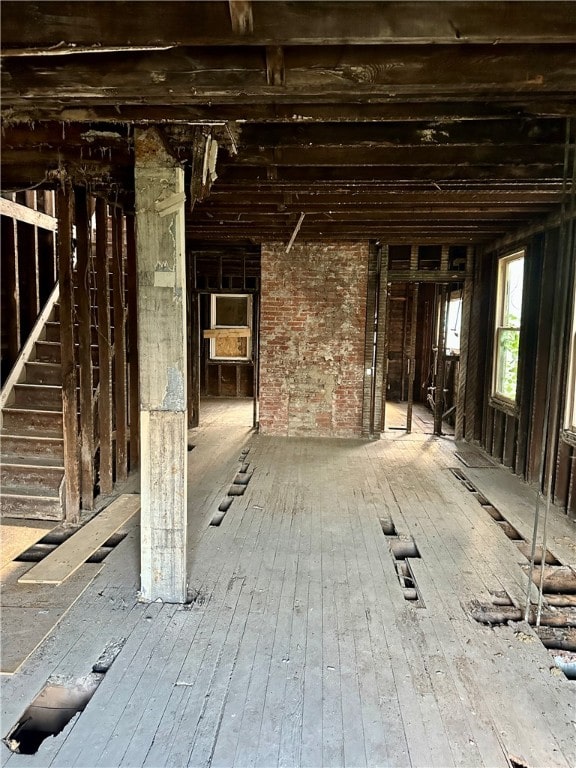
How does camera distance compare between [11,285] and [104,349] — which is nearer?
[104,349]

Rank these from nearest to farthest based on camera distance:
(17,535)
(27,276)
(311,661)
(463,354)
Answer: (311,661), (17,535), (27,276), (463,354)

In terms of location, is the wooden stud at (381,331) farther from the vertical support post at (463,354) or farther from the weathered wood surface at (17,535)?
the weathered wood surface at (17,535)

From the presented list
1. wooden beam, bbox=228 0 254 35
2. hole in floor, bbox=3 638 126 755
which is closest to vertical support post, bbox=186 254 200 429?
hole in floor, bbox=3 638 126 755

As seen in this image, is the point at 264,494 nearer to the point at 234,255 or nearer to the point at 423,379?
the point at 234,255

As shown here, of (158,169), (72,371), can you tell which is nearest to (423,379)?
(72,371)

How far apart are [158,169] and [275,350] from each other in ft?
14.8

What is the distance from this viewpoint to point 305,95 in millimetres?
2248

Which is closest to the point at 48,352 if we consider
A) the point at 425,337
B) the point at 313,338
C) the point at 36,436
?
the point at 36,436

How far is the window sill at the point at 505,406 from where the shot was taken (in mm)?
5575

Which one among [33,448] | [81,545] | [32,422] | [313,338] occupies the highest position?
[313,338]

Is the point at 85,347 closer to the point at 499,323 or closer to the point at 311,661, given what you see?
the point at 311,661

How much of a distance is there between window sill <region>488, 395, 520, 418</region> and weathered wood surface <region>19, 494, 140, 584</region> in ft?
14.4

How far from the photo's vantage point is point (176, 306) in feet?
9.04

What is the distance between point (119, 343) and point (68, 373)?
0.78m
